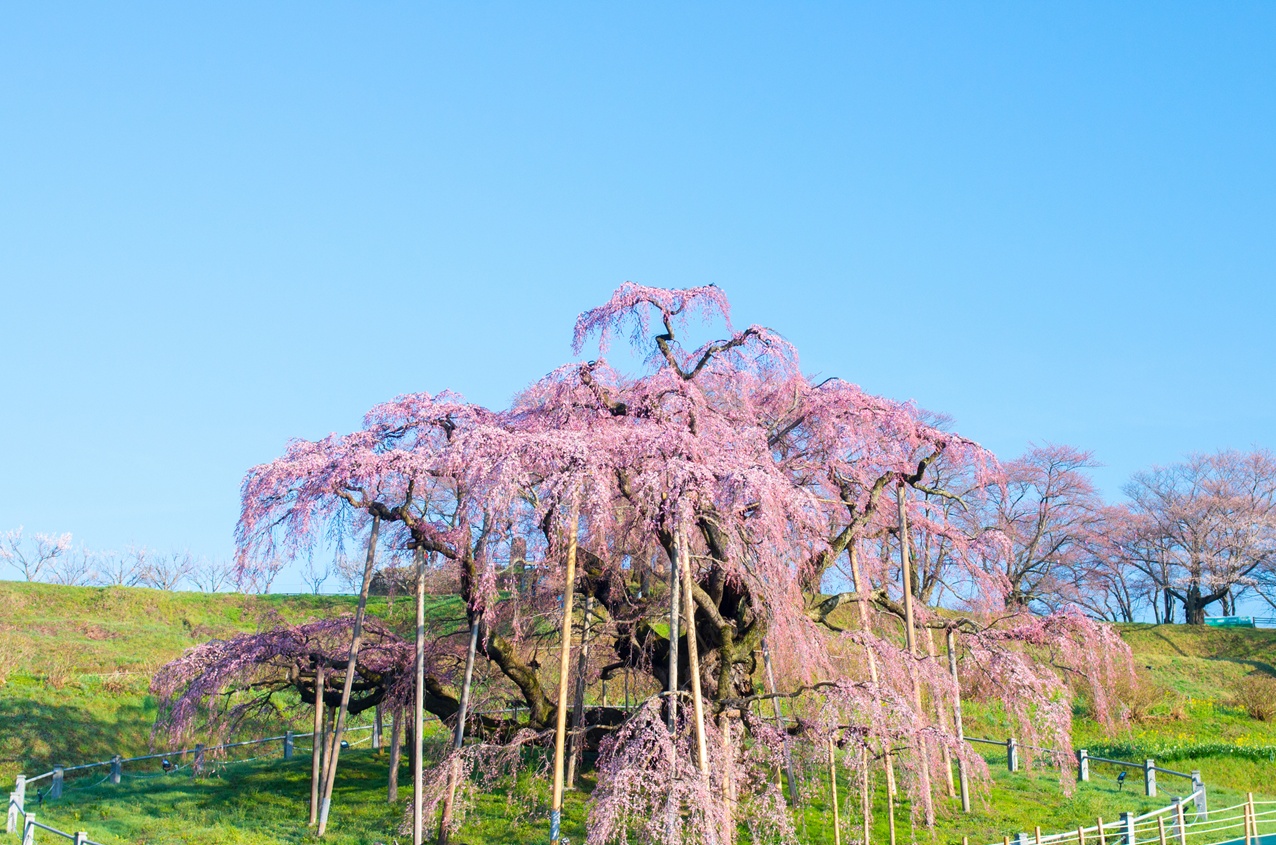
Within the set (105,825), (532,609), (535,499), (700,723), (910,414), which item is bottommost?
(105,825)

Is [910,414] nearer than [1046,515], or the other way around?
[910,414]

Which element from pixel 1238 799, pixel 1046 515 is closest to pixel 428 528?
pixel 1238 799

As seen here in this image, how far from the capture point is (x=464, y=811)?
1597 cm

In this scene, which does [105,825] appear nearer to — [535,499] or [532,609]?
[532,609]

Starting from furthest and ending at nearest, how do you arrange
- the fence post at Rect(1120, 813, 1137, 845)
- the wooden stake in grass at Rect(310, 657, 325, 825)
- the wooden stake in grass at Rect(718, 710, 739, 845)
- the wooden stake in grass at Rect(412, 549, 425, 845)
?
the wooden stake in grass at Rect(310, 657, 325, 825), the fence post at Rect(1120, 813, 1137, 845), the wooden stake in grass at Rect(412, 549, 425, 845), the wooden stake in grass at Rect(718, 710, 739, 845)

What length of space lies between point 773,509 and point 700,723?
9.69 ft

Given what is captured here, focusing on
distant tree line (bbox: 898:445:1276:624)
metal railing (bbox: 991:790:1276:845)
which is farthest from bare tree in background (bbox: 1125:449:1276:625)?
metal railing (bbox: 991:790:1276:845)

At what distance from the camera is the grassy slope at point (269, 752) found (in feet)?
54.7

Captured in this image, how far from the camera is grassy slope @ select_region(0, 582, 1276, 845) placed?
16.7 m

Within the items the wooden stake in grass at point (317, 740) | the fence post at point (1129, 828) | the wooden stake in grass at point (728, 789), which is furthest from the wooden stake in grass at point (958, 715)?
the wooden stake in grass at point (317, 740)

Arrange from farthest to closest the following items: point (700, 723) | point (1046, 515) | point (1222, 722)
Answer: point (1046, 515) < point (1222, 722) < point (700, 723)

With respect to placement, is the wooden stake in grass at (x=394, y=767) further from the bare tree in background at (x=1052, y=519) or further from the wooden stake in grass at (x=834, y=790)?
the bare tree in background at (x=1052, y=519)

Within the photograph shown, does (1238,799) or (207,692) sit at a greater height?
(207,692)

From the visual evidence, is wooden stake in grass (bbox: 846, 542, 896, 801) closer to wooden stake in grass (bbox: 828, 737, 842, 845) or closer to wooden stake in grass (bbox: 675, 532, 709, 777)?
wooden stake in grass (bbox: 828, 737, 842, 845)
